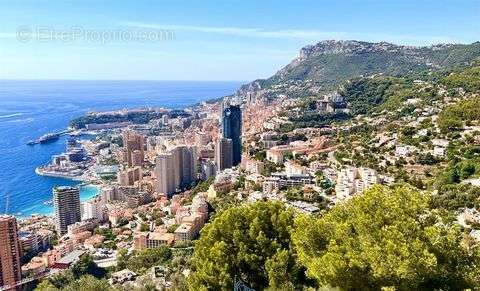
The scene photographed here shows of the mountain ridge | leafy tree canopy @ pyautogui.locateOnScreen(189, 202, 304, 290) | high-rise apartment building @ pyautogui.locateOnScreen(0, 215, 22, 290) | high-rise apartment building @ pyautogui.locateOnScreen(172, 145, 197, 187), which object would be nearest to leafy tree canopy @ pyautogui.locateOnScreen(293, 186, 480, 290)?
leafy tree canopy @ pyautogui.locateOnScreen(189, 202, 304, 290)

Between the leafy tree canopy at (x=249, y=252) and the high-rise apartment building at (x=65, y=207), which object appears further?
the high-rise apartment building at (x=65, y=207)

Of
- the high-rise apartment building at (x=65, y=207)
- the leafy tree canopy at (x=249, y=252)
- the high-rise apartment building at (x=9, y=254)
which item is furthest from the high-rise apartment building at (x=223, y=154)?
the leafy tree canopy at (x=249, y=252)

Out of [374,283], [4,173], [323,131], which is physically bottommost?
[4,173]

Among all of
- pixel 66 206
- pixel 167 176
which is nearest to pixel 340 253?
pixel 66 206

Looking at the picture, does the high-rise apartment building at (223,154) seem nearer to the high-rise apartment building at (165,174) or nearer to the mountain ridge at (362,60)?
the high-rise apartment building at (165,174)

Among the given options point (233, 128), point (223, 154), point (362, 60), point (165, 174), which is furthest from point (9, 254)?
point (362, 60)

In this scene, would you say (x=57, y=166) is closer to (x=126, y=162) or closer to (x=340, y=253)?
(x=126, y=162)
